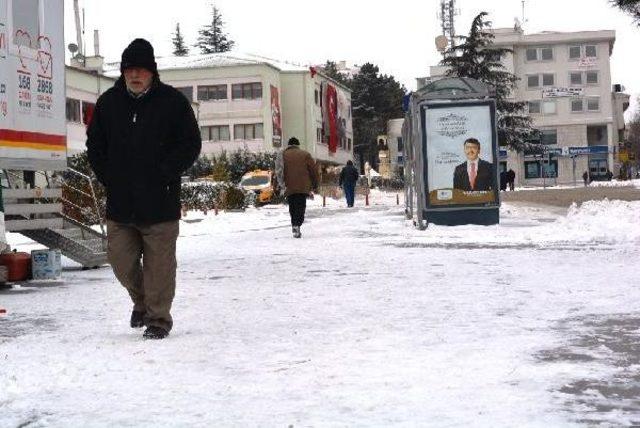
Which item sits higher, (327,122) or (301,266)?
(327,122)

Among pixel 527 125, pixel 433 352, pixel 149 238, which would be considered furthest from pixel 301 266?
pixel 527 125

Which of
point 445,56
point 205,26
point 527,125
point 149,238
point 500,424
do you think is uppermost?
point 205,26

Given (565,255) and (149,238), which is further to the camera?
(565,255)

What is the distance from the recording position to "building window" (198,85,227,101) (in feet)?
221

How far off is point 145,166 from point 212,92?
62.6m

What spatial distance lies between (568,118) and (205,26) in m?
40.9

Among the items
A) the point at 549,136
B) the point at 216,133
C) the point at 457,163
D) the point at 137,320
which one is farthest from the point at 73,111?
the point at 549,136

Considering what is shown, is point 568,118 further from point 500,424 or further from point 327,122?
point 500,424

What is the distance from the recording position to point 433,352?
A: 5.18 metres

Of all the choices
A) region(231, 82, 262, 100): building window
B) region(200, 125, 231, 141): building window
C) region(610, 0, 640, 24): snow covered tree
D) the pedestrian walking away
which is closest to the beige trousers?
the pedestrian walking away

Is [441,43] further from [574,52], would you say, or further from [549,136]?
[574,52]

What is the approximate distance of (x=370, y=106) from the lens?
108125mm

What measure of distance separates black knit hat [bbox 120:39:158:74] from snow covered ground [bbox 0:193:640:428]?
5.65 ft

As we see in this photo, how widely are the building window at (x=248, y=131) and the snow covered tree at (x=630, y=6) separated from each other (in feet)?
147
